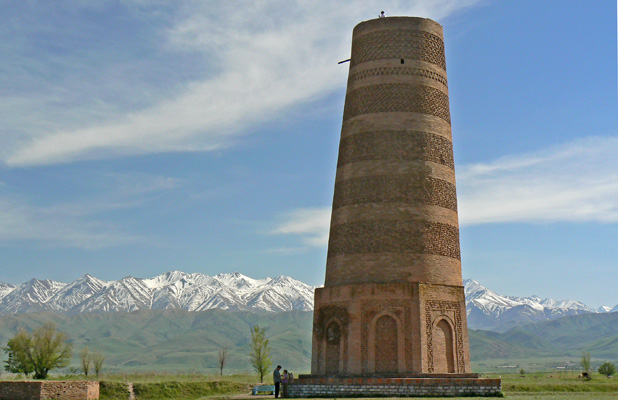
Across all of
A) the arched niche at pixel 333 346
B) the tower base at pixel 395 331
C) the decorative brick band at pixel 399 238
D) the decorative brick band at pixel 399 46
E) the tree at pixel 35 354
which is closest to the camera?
the tower base at pixel 395 331

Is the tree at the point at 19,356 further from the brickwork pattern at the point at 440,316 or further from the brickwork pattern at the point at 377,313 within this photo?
the brickwork pattern at the point at 440,316

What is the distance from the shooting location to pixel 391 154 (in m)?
29.8

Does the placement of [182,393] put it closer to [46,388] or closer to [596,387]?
[46,388]

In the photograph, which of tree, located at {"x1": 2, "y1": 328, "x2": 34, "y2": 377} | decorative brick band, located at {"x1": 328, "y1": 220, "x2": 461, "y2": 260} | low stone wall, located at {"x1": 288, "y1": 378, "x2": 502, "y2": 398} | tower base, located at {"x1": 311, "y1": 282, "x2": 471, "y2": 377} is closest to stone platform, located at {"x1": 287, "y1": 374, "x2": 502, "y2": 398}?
low stone wall, located at {"x1": 288, "y1": 378, "x2": 502, "y2": 398}

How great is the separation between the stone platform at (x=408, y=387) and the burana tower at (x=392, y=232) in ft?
0.26

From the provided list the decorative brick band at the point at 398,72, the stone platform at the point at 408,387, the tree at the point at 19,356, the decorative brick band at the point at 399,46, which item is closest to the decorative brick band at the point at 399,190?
the decorative brick band at the point at 398,72

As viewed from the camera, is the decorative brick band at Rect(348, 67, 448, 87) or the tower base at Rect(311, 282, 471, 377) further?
the decorative brick band at Rect(348, 67, 448, 87)

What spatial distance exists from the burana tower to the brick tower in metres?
0.04

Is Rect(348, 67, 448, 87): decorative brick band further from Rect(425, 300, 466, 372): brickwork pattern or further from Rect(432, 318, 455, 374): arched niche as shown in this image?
Rect(432, 318, 455, 374): arched niche

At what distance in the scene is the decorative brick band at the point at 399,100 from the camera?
30.5m

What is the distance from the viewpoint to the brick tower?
2778 cm

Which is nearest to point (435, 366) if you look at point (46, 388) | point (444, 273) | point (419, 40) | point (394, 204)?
point (444, 273)

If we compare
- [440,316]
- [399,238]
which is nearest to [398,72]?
[399,238]

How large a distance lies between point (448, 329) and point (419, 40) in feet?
41.0
